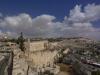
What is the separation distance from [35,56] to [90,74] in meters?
14.7

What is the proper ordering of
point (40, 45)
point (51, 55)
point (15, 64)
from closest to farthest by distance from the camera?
point (15, 64) → point (51, 55) → point (40, 45)

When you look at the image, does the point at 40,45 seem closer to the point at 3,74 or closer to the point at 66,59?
the point at 66,59

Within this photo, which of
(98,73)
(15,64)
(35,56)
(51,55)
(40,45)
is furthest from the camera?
(40,45)

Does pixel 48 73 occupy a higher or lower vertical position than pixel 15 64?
lower

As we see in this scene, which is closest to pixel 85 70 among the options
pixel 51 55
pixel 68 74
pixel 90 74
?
pixel 90 74

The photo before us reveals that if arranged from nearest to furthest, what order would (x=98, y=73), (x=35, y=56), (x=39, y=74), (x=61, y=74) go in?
(x=98, y=73) < (x=39, y=74) < (x=61, y=74) < (x=35, y=56)

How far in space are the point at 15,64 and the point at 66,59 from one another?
2417 cm

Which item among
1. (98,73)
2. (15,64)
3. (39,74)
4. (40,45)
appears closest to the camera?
(15,64)

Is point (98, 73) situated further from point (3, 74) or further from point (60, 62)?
point (60, 62)

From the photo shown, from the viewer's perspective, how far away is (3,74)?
78.9 feet

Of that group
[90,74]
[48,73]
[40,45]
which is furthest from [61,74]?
[40,45]

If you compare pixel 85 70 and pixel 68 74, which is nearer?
pixel 85 70

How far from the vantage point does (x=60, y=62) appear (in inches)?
1854

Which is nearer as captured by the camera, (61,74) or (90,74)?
(90,74)
